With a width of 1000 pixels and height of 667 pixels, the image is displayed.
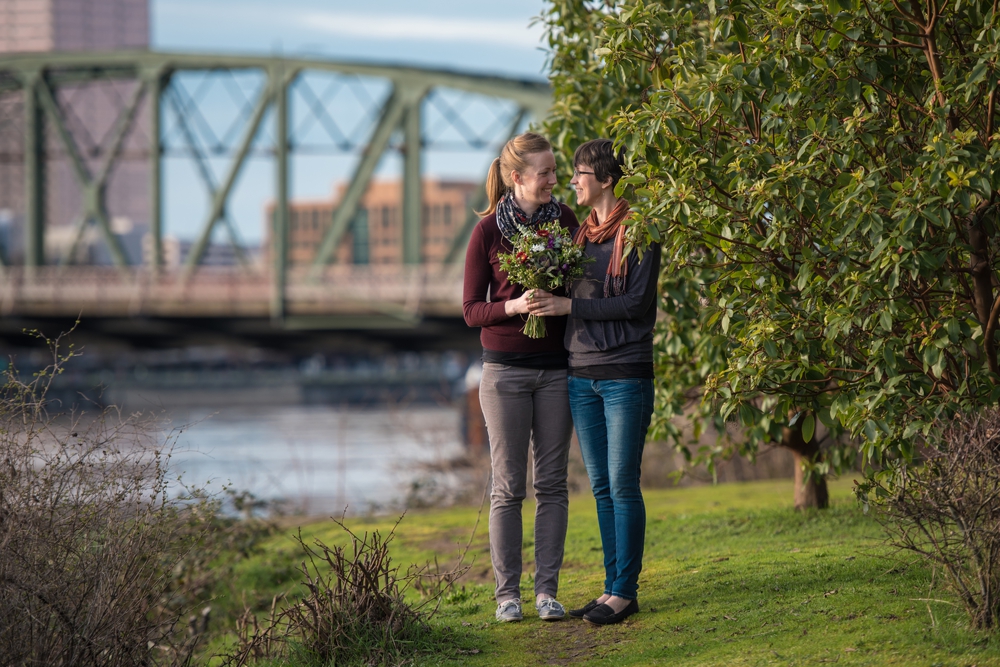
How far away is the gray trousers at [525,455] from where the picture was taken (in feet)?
16.5

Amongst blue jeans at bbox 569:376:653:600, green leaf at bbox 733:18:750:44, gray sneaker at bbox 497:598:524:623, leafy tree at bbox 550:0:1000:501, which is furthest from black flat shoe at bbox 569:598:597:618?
green leaf at bbox 733:18:750:44

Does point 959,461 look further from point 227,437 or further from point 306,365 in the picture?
point 306,365

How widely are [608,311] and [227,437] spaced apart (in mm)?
32813

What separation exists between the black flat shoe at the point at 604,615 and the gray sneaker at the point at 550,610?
0.12 metres

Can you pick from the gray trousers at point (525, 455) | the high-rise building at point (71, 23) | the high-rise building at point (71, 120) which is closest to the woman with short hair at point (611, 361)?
the gray trousers at point (525, 455)

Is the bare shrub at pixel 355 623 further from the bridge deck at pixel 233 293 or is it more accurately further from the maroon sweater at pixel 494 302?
the bridge deck at pixel 233 293

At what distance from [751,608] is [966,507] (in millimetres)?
1086

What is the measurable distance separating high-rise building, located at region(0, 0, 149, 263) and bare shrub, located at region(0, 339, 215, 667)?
118ft

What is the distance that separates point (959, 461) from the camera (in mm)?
4602

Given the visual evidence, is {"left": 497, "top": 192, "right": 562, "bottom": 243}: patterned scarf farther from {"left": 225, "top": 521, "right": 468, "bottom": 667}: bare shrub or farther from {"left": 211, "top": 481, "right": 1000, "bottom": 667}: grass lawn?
{"left": 211, "top": 481, "right": 1000, "bottom": 667}: grass lawn

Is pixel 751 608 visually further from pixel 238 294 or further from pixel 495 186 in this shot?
pixel 238 294

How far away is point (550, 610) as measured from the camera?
16.9ft

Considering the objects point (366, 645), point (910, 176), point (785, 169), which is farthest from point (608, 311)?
point (366, 645)

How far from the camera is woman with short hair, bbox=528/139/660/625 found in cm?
485
